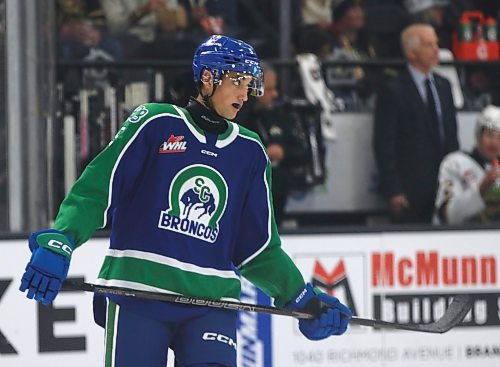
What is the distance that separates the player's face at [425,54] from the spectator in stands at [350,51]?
1.31 feet

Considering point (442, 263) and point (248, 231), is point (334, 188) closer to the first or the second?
point (442, 263)

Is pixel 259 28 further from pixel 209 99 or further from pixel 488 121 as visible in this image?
pixel 209 99

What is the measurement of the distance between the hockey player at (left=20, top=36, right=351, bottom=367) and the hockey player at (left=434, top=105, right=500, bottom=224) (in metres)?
2.23

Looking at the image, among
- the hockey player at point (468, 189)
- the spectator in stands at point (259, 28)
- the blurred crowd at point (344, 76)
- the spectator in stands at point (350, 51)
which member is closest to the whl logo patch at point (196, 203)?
the blurred crowd at point (344, 76)

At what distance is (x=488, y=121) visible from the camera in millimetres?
5832

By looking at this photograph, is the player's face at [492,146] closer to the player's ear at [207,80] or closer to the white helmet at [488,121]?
the white helmet at [488,121]

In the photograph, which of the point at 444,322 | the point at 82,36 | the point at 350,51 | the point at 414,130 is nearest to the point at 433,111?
the point at 414,130

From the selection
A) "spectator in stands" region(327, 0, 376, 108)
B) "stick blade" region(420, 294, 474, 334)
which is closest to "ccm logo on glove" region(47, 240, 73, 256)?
"stick blade" region(420, 294, 474, 334)

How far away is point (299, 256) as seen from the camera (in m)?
5.09

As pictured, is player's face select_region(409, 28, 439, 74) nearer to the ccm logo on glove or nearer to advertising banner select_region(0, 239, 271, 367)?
advertising banner select_region(0, 239, 271, 367)

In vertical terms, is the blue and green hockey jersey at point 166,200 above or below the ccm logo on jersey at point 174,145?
below

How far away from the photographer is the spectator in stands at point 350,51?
641 cm

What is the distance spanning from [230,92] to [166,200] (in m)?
0.33

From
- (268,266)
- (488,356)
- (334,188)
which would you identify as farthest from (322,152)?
(268,266)
